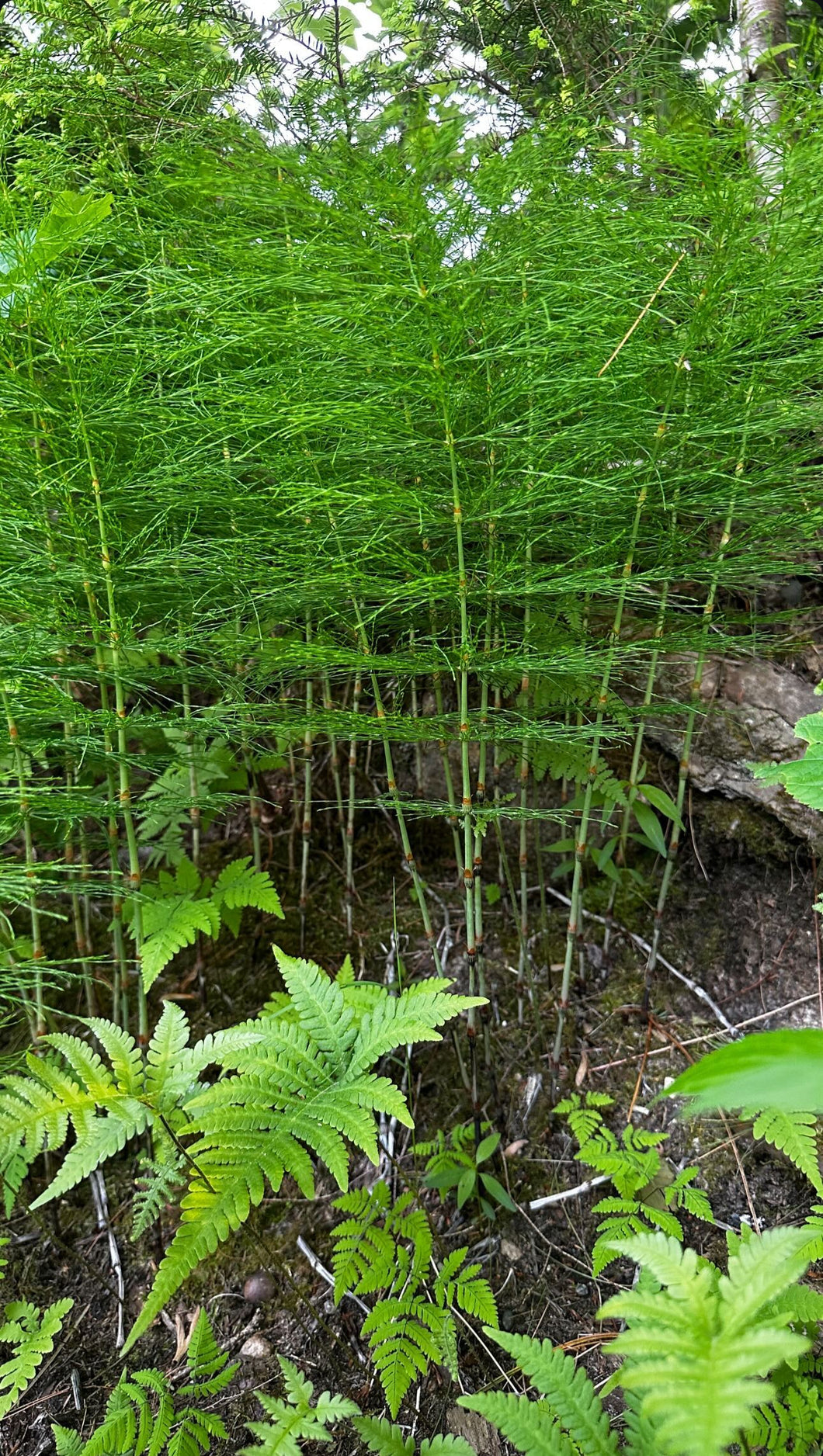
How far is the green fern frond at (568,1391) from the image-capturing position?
33.1 inches

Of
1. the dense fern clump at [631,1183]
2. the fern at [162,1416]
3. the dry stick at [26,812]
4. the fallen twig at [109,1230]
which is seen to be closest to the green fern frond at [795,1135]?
the dense fern clump at [631,1183]

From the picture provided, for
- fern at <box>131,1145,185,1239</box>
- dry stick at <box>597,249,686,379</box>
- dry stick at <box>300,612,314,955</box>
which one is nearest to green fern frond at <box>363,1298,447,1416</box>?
fern at <box>131,1145,185,1239</box>

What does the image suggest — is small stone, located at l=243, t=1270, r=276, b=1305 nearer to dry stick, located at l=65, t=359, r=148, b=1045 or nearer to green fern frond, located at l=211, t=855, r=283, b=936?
dry stick, located at l=65, t=359, r=148, b=1045

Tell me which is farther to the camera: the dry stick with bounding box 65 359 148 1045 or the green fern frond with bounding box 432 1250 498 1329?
the dry stick with bounding box 65 359 148 1045

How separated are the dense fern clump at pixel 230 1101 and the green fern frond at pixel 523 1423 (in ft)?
0.89

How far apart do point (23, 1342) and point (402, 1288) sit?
58 cm

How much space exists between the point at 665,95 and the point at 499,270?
1285 millimetres

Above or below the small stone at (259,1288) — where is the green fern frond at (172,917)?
above

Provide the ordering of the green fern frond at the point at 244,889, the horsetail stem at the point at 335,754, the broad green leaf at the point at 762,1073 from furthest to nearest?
1. the green fern frond at the point at 244,889
2. the horsetail stem at the point at 335,754
3. the broad green leaf at the point at 762,1073

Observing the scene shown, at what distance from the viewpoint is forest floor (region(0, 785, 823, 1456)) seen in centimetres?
120

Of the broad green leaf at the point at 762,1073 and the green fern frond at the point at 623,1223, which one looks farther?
the green fern frond at the point at 623,1223

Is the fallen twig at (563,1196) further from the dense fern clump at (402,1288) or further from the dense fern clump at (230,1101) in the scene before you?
the dense fern clump at (230,1101)

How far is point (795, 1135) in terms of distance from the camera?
1243 mm

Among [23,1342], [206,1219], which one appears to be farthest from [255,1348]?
[206,1219]
